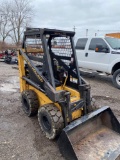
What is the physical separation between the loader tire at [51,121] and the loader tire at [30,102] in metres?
0.58

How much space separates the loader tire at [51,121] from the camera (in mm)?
3112

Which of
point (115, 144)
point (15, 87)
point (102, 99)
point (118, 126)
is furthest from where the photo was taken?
point (15, 87)

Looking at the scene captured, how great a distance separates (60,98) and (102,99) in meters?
3.07

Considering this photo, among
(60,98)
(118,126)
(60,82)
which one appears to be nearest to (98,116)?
(118,126)

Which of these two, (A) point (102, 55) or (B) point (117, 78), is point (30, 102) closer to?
(B) point (117, 78)

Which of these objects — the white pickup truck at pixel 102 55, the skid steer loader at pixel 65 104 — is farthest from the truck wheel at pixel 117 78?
the skid steer loader at pixel 65 104

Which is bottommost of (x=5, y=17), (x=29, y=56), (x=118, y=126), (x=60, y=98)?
(x=118, y=126)

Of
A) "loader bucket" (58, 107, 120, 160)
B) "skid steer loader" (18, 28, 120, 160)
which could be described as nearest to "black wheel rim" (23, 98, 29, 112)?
"skid steer loader" (18, 28, 120, 160)

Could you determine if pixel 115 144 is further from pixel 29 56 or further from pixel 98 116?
pixel 29 56

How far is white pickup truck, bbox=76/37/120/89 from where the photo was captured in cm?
709

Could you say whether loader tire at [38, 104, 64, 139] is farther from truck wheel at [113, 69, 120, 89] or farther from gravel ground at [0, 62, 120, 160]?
truck wheel at [113, 69, 120, 89]

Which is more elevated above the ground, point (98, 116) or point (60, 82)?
point (60, 82)

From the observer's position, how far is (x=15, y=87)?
22.6ft

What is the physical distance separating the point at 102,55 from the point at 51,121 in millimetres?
5050
